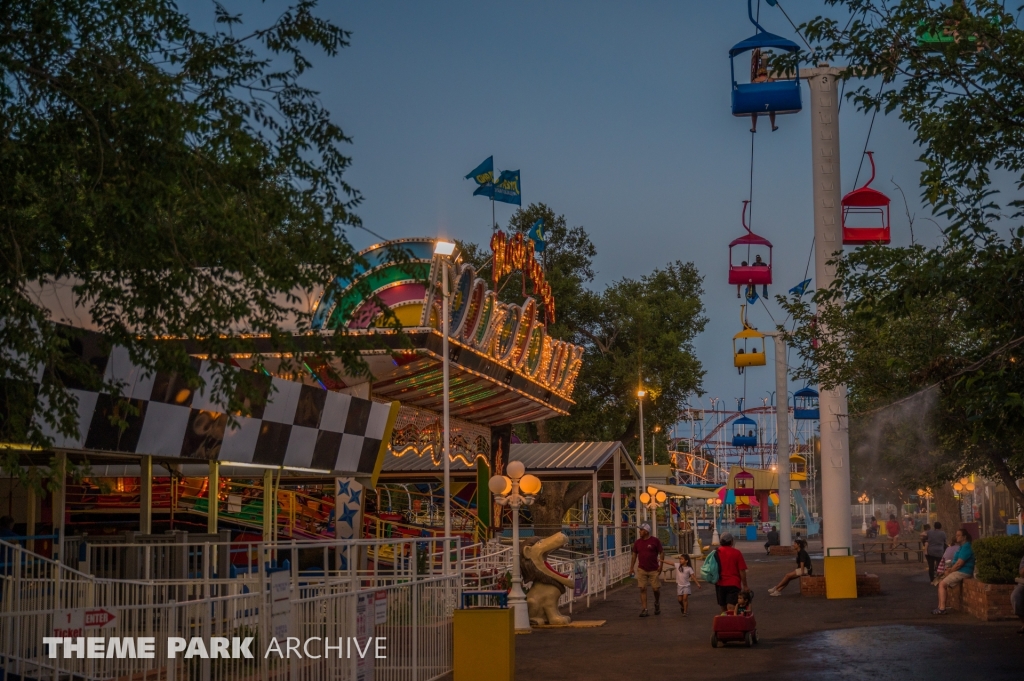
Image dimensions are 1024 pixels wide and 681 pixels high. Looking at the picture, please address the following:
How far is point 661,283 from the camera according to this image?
53094 mm

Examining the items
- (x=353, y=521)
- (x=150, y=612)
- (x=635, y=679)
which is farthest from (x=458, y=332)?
(x=150, y=612)

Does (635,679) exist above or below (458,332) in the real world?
below

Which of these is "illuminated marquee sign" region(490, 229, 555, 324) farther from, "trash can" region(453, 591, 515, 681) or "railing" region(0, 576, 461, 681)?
"railing" region(0, 576, 461, 681)

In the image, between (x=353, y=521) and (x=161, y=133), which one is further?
(x=353, y=521)

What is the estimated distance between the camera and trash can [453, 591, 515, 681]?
42.8 ft

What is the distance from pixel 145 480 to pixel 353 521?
5309mm

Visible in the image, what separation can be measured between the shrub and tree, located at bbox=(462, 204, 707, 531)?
29187mm

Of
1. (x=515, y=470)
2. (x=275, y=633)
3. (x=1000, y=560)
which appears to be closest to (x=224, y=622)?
(x=275, y=633)

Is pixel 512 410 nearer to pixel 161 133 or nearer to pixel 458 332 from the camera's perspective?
pixel 458 332

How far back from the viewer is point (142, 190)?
874 cm

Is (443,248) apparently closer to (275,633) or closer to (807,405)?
(275,633)

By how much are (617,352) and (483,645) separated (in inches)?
1438

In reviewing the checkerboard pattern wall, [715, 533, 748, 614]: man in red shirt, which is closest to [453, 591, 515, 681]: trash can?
the checkerboard pattern wall

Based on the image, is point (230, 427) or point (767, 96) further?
point (767, 96)
